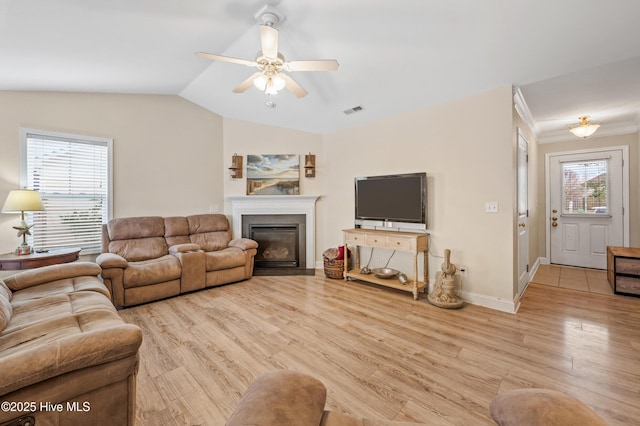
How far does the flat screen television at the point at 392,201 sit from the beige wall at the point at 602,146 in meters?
3.05

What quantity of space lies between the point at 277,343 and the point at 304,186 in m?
3.03

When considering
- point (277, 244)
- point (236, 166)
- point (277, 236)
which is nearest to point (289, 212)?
point (277, 236)

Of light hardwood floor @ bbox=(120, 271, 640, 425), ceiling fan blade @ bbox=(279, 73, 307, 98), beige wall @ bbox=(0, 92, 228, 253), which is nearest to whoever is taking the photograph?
light hardwood floor @ bbox=(120, 271, 640, 425)

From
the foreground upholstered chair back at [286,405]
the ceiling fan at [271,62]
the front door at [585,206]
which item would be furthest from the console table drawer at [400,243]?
the front door at [585,206]

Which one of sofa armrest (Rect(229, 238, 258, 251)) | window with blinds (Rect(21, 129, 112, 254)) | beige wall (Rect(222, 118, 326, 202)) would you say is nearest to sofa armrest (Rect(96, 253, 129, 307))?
window with blinds (Rect(21, 129, 112, 254))

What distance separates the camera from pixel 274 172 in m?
4.81

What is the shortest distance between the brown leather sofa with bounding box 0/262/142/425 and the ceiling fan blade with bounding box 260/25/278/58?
2.06m

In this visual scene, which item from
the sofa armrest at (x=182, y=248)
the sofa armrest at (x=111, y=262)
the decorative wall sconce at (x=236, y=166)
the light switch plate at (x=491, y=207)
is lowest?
the sofa armrest at (x=111, y=262)

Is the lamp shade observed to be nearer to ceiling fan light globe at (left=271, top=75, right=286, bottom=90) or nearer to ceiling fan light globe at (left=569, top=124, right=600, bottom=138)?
ceiling fan light globe at (left=271, top=75, right=286, bottom=90)

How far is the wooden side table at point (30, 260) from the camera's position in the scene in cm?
273

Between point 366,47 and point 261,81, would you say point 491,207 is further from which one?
point 261,81

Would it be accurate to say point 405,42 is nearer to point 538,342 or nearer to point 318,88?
point 318,88

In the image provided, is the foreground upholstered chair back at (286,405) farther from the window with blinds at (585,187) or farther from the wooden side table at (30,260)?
the window with blinds at (585,187)

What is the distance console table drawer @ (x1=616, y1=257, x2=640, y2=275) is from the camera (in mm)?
3275
